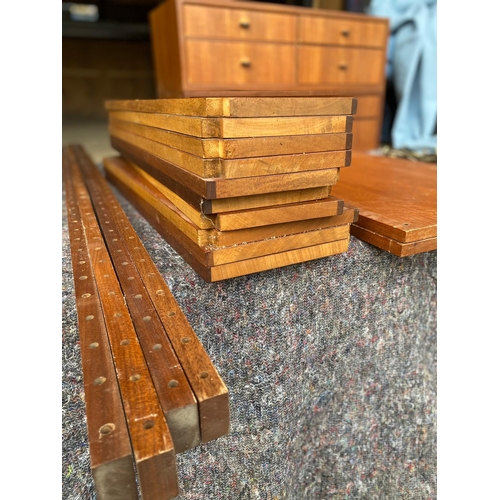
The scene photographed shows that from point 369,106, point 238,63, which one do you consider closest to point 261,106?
point 238,63

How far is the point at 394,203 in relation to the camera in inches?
27.2

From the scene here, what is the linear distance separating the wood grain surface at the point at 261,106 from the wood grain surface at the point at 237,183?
0.06 meters

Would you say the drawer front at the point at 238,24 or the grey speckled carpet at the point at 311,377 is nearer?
the grey speckled carpet at the point at 311,377

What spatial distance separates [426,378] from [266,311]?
0.39 metres

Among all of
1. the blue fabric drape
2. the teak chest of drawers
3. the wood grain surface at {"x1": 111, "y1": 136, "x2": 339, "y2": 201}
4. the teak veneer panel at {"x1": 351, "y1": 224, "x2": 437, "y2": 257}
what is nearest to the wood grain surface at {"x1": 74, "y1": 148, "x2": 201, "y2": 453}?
the wood grain surface at {"x1": 111, "y1": 136, "x2": 339, "y2": 201}

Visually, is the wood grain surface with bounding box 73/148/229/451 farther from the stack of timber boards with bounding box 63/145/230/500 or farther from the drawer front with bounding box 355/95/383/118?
the drawer front with bounding box 355/95/383/118

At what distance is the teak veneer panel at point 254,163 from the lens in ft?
1.40

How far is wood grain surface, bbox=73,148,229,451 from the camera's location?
32 cm

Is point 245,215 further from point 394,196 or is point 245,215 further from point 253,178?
point 394,196

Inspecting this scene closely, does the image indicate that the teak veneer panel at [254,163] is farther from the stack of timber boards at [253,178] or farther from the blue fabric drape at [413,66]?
the blue fabric drape at [413,66]

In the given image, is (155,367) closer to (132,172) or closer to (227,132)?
(227,132)

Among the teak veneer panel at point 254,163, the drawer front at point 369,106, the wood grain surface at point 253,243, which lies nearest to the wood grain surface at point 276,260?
the wood grain surface at point 253,243

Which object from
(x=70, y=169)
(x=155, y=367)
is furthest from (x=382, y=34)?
(x=155, y=367)

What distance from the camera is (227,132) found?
1.34 feet
